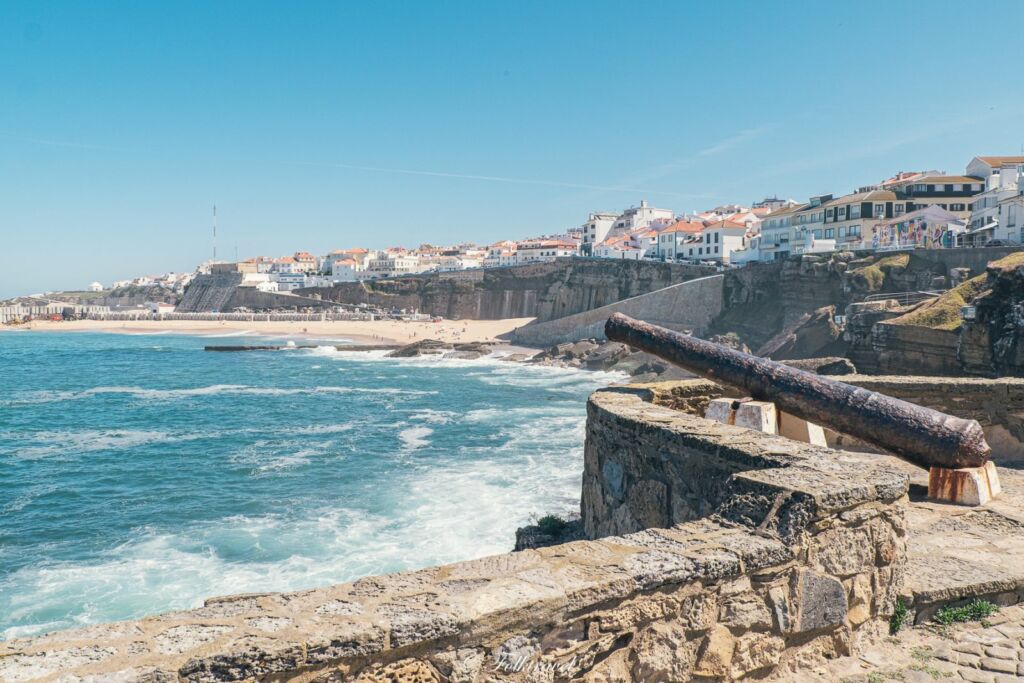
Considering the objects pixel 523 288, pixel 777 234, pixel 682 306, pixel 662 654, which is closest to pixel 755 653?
pixel 662 654

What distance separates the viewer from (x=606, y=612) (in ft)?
9.63

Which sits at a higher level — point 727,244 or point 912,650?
point 727,244

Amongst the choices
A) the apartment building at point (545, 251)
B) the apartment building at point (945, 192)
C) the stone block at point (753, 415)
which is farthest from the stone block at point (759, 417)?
the apartment building at point (545, 251)

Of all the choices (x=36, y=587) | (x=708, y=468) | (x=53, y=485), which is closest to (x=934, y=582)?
(x=708, y=468)

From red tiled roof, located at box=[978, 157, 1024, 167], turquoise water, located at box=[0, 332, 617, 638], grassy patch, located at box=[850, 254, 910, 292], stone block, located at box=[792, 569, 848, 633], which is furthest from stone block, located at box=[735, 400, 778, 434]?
red tiled roof, located at box=[978, 157, 1024, 167]

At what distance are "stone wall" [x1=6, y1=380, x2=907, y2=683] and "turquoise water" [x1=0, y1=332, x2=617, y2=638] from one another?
923 centimetres

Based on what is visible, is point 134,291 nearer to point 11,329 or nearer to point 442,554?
point 11,329

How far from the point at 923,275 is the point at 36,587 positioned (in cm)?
4451

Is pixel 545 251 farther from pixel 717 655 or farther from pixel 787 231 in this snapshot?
pixel 717 655

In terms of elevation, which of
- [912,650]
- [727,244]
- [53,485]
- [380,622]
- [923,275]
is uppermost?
[727,244]

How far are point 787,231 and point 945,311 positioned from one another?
137 feet

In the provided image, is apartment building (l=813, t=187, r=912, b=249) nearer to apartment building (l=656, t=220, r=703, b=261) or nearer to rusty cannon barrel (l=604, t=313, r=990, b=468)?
apartment building (l=656, t=220, r=703, b=261)

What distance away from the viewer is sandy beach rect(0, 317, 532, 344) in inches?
3081

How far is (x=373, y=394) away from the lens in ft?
123
